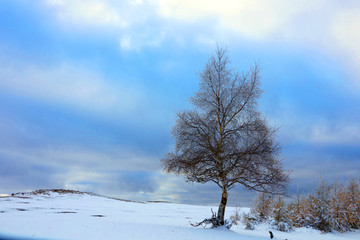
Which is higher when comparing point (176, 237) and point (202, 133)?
point (202, 133)

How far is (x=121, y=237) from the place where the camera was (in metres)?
9.88

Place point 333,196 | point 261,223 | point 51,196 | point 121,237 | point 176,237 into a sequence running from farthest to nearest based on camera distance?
point 51,196
point 333,196
point 261,223
point 176,237
point 121,237

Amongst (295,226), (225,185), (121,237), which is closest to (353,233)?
(295,226)

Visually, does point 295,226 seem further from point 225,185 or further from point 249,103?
point 249,103

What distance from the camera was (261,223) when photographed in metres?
19.1

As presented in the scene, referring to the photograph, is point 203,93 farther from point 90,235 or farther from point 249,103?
point 90,235

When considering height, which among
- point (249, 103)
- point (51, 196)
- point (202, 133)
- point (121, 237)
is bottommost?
point (121, 237)

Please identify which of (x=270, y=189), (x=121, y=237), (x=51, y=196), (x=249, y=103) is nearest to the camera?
(x=121, y=237)

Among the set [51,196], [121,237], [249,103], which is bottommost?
[121,237]

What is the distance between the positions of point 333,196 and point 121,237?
667 inches

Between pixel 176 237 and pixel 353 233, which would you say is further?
pixel 353 233

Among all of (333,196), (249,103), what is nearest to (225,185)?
(249,103)

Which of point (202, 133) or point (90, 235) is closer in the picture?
point (90, 235)

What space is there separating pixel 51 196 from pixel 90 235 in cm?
1557
